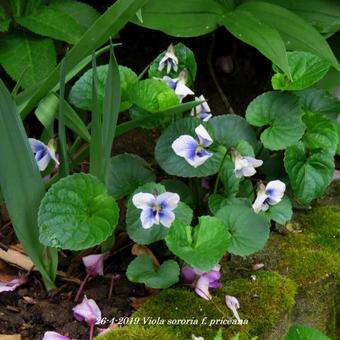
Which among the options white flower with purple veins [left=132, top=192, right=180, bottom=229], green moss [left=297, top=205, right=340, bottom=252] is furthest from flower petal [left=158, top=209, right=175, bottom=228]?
green moss [left=297, top=205, right=340, bottom=252]

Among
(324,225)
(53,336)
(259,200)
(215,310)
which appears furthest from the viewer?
(324,225)

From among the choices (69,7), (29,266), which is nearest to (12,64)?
(69,7)

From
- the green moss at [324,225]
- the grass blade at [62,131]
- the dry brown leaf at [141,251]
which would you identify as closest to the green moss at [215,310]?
the dry brown leaf at [141,251]

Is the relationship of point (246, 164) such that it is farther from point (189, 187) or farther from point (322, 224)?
point (322, 224)

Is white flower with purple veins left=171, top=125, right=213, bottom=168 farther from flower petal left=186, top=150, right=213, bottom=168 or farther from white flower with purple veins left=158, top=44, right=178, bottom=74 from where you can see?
white flower with purple veins left=158, top=44, right=178, bottom=74

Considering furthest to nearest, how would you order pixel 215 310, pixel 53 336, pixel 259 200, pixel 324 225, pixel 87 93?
pixel 324 225, pixel 87 93, pixel 259 200, pixel 215 310, pixel 53 336

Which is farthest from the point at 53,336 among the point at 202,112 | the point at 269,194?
the point at 202,112

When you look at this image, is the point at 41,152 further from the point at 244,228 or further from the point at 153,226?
the point at 244,228
